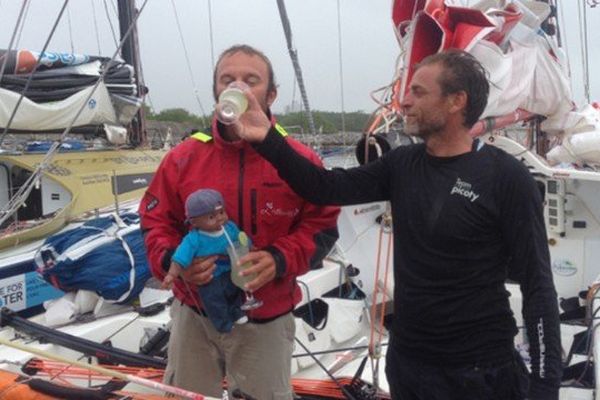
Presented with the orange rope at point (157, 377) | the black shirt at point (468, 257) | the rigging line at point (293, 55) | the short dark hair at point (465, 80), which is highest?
the rigging line at point (293, 55)

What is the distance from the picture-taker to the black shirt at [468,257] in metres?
1.57

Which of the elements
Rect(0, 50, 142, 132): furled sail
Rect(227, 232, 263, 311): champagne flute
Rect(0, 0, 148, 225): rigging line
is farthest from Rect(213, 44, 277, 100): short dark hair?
Rect(0, 50, 142, 132): furled sail

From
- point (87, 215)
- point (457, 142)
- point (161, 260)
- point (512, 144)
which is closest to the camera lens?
point (457, 142)

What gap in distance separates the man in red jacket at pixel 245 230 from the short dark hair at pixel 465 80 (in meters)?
0.51

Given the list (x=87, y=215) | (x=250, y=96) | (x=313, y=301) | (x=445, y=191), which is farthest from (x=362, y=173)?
(x=87, y=215)

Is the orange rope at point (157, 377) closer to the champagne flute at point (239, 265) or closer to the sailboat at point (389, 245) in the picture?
the sailboat at point (389, 245)

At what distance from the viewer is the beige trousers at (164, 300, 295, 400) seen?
1885mm

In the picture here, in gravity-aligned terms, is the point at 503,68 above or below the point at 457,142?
above

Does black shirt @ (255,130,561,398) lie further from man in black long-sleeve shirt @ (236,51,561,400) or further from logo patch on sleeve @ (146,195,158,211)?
logo patch on sleeve @ (146,195,158,211)

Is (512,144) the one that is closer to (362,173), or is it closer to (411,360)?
(362,173)

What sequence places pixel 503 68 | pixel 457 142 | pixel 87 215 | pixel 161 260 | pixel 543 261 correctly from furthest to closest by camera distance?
1. pixel 87 215
2. pixel 503 68
3. pixel 161 260
4. pixel 457 142
5. pixel 543 261

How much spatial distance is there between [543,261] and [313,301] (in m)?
2.19

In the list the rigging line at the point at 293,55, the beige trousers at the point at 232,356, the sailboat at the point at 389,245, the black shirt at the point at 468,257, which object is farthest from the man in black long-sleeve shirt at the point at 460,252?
the rigging line at the point at 293,55

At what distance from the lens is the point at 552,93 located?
3709 mm
